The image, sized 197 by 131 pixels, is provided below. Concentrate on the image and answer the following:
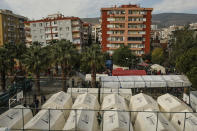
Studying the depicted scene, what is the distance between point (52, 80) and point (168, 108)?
25.1 m

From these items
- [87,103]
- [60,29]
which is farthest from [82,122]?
[60,29]

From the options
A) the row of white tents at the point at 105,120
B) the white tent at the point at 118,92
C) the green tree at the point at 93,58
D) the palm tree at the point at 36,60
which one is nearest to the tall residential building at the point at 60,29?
the green tree at the point at 93,58

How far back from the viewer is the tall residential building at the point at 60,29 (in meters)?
55.9

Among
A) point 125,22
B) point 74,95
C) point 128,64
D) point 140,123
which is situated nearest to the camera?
point 140,123

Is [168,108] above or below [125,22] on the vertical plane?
below

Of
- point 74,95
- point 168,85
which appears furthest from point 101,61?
point 168,85

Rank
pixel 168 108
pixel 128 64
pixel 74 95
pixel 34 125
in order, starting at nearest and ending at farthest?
pixel 34 125, pixel 168 108, pixel 74 95, pixel 128 64

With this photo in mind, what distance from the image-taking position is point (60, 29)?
5647 centimetres

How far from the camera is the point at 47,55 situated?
24.9 m

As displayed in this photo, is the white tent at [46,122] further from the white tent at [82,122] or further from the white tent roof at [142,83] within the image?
the white tent roof at [142,83]

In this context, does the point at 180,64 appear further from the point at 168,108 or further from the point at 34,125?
the point at 34,125

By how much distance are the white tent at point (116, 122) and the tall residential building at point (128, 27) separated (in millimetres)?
43174

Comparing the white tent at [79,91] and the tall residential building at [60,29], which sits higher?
the tall residential building at [60,29]

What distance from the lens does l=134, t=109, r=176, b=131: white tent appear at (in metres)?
11.5
